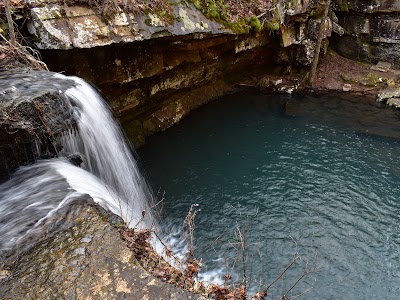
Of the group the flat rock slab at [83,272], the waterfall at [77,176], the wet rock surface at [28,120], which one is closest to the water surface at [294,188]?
the waterfall at [77,176]

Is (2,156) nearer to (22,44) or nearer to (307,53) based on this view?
(22,44)

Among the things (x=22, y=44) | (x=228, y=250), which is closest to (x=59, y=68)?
(x=22, y=44)

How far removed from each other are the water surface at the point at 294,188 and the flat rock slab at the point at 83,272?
139 inches

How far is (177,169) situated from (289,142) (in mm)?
4892

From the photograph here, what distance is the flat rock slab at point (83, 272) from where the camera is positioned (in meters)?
3.28

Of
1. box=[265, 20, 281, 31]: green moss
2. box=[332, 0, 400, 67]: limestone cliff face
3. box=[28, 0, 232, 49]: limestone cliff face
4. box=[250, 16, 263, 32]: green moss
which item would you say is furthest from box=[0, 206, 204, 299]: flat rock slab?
box=[332, 0, 400, 67]: limestone cliff face

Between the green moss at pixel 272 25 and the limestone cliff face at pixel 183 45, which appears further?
the green moss at pixel 272 25

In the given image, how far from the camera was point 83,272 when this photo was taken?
3.48 metres

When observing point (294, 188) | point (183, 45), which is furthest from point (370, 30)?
point (294, 188)

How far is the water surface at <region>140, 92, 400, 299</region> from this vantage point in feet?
26.3

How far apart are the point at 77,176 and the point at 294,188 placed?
733cm

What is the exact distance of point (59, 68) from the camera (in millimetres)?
9391

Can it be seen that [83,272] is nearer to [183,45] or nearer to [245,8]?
[183,45]

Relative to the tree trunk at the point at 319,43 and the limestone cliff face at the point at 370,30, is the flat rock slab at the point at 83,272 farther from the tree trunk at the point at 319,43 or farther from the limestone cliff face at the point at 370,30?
the limestone cliff face at the point at 370,30
